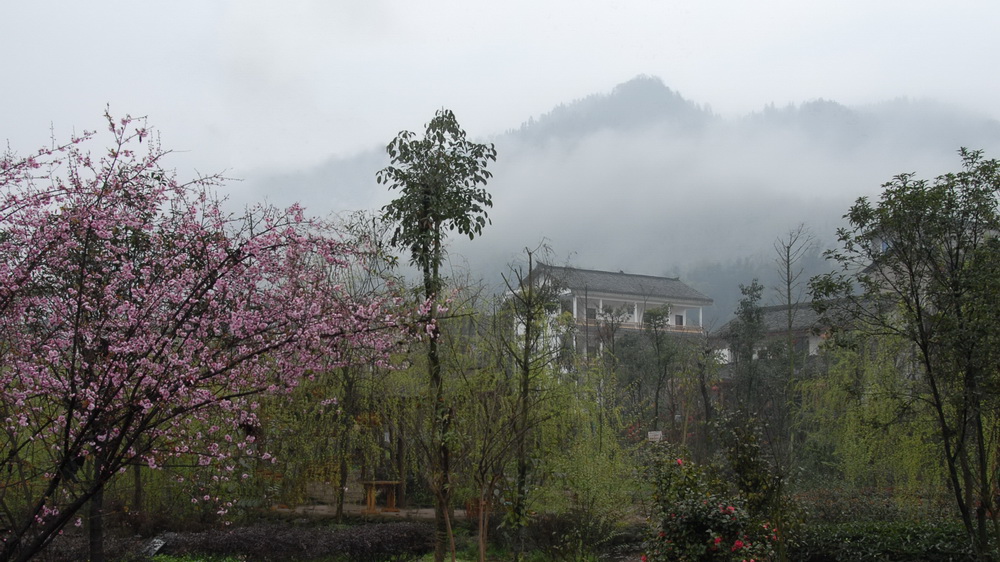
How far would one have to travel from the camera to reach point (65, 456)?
3.35m

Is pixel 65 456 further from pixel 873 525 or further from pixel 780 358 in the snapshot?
pixel 780 358

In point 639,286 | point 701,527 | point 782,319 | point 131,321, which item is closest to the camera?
point 131,321

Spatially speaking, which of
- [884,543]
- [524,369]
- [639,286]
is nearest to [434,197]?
[524,369]

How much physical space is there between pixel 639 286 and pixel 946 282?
22.6 metres

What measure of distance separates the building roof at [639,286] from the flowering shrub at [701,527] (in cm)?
1974

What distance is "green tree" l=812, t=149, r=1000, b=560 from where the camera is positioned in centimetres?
670

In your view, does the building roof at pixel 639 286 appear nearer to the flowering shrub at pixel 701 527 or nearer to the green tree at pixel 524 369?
the green tree at pixel 524 369

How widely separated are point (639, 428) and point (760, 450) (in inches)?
308

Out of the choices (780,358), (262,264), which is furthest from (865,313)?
(780,358)

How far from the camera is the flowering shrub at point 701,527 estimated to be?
6152 mm

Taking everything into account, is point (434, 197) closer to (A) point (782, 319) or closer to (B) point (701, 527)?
(B) point (701, 527)

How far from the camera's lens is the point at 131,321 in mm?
3750

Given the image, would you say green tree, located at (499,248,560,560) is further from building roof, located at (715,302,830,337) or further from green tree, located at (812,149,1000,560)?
building roof, located at (715,302,830,337)

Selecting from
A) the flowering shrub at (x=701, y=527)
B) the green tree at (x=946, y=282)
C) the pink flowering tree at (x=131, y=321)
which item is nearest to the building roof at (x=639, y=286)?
the green tree at (x=946, y=282)
